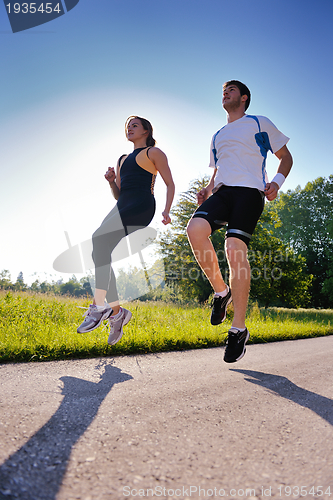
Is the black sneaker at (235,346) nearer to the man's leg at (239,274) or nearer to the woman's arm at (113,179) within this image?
the man's leg at (239,274)

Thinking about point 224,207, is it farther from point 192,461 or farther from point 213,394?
point 192,461

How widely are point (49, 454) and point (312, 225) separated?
4462 centimetres

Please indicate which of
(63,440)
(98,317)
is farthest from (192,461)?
(98,317)

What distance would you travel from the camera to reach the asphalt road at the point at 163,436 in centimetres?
99

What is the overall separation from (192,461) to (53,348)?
8.38ft

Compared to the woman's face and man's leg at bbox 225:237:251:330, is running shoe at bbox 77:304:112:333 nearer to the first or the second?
man's leg at bbox 225:237:251:330

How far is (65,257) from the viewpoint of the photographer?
471 cm

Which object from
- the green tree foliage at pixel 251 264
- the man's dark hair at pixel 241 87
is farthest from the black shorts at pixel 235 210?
the green tree foliage at pixel 251 264

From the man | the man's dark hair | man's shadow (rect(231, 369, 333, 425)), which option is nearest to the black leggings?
the man

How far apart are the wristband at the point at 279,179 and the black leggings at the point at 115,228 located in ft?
4.52

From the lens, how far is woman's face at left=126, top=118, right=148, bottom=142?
388 centimetres

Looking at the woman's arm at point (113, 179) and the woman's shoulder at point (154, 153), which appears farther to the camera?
the woman's arm at point (113, 179)

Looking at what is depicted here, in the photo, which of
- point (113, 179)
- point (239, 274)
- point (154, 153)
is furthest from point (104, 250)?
point (239, 274)

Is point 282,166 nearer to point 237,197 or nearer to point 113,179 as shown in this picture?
point 237,197
